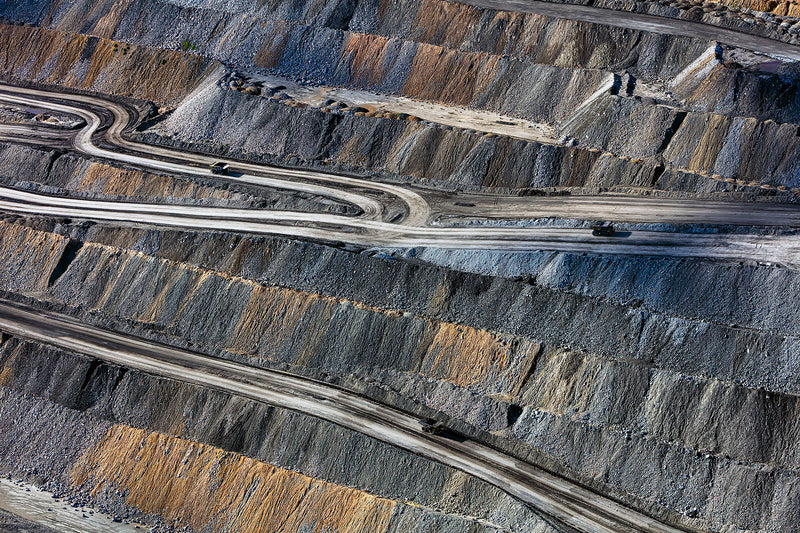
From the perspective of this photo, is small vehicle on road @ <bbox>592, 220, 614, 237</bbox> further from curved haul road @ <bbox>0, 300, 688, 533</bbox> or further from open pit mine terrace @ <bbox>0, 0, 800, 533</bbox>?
curved haul road @ <bbox>0, 300, 688, 533</bbox>

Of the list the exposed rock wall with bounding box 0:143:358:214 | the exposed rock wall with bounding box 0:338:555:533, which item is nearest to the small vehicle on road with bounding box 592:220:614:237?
the exposed rock wall with bounding box 0:143:358:214

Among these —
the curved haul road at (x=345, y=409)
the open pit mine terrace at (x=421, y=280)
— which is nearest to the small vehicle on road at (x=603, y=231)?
the open pit mine terrace at (x=421, y=280)

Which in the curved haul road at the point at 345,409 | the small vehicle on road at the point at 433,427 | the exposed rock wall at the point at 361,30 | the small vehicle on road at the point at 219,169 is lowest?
the curved haul road at the point at 345,409

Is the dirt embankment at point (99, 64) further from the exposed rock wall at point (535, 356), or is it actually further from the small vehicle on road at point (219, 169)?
the exposed rock wall at point (535, 356)

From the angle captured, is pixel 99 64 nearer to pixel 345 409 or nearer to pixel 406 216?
pixel 406 216

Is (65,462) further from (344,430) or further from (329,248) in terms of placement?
(329,248)
